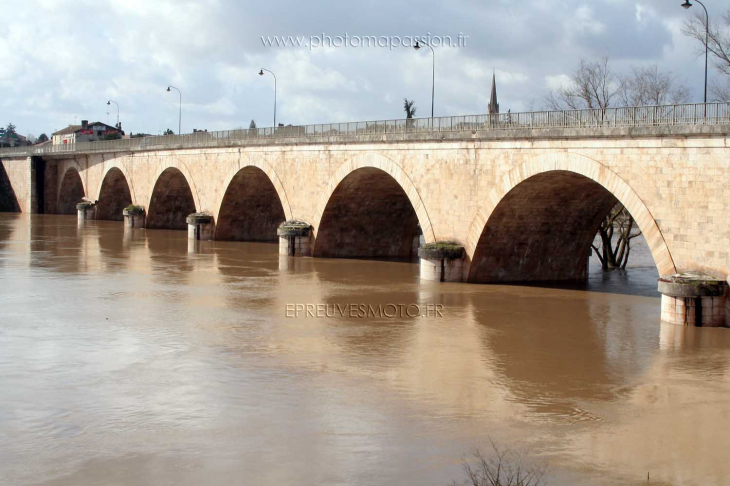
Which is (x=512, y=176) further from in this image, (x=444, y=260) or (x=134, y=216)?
(x=134, y=216)

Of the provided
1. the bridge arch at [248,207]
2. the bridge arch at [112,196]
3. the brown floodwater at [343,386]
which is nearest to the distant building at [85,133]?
the bridge arch at [112,196]

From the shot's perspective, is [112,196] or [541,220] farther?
[112,196]

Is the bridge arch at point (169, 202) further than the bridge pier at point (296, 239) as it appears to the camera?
Yes

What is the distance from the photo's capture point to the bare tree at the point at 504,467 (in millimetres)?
8898

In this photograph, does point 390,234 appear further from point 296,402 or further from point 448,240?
point 296,402

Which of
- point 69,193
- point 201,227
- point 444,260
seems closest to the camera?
point 444,260

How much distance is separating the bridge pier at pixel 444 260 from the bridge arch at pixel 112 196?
3478 centimetres

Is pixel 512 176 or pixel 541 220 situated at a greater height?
pixel 512 176

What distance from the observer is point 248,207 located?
40.8 m

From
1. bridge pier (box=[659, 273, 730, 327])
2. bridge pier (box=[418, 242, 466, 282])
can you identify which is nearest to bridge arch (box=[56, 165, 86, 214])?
bridge pier (box=[418, 242, 466, 282])

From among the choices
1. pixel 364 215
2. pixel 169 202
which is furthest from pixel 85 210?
pixel 364 215

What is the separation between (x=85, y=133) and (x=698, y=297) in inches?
3529

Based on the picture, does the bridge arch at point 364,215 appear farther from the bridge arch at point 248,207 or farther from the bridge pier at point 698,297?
the bridge pier at point 698,297

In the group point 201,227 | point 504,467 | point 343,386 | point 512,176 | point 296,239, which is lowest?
point 504,467
